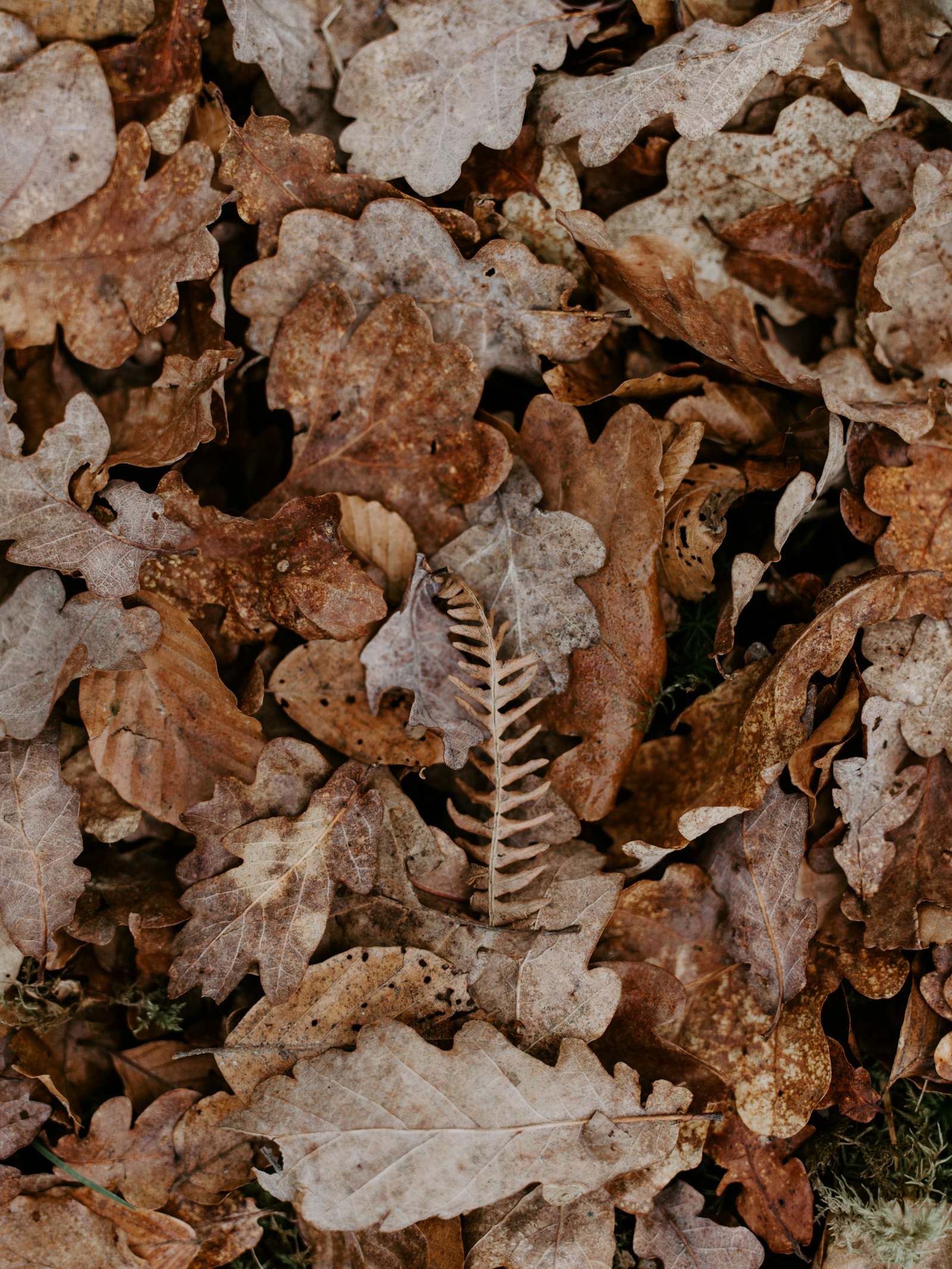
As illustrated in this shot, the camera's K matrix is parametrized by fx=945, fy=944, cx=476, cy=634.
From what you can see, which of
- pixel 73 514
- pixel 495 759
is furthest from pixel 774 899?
pixel 73 514

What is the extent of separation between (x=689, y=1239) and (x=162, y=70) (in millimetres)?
3510

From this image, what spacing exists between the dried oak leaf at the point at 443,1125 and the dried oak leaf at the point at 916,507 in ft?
5.14

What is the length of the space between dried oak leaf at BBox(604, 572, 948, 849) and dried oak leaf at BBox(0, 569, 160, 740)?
4.69ft

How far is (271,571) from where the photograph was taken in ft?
8.35

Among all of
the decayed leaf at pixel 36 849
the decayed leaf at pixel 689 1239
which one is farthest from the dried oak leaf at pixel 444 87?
the decayed leaf at pixel 689 1239

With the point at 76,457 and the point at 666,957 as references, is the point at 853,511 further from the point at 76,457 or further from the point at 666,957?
the point at 76,457

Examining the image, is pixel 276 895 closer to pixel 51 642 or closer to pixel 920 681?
pixel 51 642

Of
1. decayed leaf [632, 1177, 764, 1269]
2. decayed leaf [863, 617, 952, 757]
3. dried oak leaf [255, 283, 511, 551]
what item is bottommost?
decayed leaf [632, 1177, 764, 1269]

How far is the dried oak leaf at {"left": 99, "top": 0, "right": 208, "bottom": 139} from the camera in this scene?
2.62m

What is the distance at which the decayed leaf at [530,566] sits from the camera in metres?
2.58

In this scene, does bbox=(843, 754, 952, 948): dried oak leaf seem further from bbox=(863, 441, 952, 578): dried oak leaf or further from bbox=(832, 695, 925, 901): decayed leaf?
bbox=(863, 441, 952, 578): dried oak leaf

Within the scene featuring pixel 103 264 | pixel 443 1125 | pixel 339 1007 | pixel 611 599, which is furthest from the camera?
pixel 103 264

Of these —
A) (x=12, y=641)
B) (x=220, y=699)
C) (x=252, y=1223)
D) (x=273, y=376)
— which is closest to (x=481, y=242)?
(x=273, y=376)

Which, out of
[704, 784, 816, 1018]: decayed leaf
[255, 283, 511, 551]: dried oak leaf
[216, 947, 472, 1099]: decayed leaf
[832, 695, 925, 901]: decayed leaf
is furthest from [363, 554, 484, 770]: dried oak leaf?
[832, 695, 925, 901]: decayed leaf
